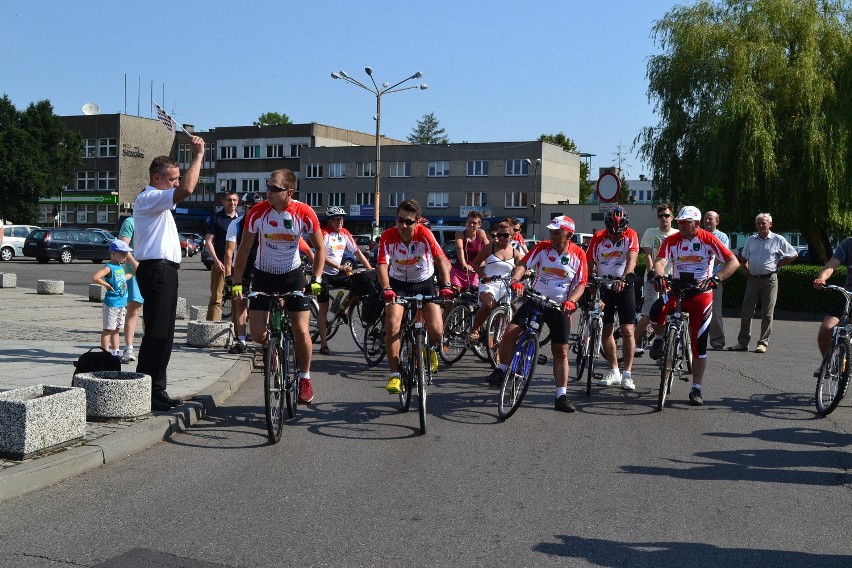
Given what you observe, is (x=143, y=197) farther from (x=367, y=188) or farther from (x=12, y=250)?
(x=367, y=188)

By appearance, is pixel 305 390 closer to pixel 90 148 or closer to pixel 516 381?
pixel 516 381

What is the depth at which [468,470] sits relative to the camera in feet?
21.4

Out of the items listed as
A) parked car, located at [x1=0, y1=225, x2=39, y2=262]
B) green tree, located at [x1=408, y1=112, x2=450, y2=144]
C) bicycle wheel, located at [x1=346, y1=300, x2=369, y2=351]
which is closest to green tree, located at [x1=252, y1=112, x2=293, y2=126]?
green tree, located at [x1=408, y1=112, x2=450, y2=144]

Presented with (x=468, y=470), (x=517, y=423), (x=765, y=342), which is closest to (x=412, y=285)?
(x=517, y=423)

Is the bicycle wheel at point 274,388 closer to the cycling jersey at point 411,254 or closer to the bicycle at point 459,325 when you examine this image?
the cycling jersey at point 411,254

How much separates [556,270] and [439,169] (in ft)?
261

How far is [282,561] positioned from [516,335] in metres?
4.66

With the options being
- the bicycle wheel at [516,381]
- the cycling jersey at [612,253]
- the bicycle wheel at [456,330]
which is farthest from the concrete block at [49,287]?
the bicycle wheel at [516,381]

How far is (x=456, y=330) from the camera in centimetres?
1207

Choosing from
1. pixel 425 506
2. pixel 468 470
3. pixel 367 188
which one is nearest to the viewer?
pixel 425 506

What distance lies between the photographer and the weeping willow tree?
29.2m

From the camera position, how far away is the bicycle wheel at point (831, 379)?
28.9ft

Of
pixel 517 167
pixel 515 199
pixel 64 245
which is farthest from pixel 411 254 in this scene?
pixel 517 167

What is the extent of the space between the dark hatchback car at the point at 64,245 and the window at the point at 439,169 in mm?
45860
